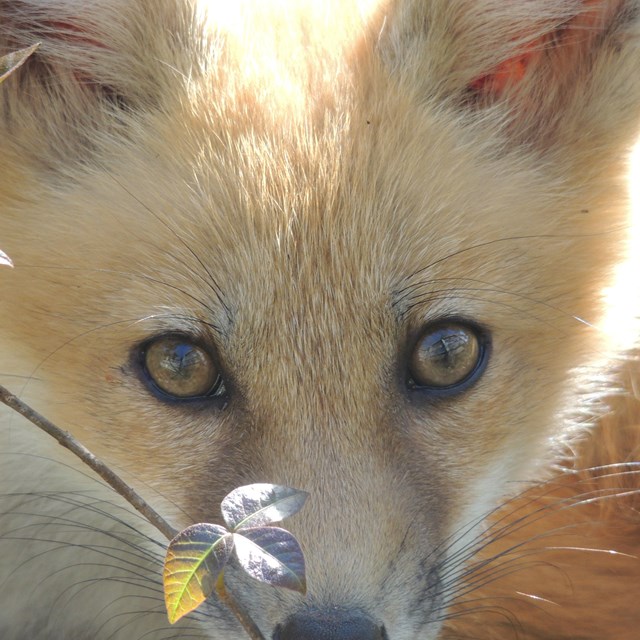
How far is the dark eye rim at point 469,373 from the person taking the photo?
2.69 metres

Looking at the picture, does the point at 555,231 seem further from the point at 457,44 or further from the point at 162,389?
the point at 162,389

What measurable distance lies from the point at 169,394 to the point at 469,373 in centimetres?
83

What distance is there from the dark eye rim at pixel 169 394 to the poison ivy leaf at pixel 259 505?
0.75m

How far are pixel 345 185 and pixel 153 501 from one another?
0.98 metres

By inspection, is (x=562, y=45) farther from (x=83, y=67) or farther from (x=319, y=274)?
(x=83, y=67)

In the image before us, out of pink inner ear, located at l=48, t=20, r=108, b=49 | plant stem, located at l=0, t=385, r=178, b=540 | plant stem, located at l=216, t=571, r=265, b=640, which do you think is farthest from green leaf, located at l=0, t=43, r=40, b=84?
plant stem, located at l=216, t=571, r=265, b=640

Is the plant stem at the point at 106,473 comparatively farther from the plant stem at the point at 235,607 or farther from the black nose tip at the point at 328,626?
the black nose tip at the point at 328,626

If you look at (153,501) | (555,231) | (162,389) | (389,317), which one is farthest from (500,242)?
(153,501)

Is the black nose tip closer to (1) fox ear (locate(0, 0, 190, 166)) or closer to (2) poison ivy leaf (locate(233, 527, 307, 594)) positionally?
(2) poison ivy leaf (locate(233, 527, 307, 594))

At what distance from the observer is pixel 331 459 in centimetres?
248

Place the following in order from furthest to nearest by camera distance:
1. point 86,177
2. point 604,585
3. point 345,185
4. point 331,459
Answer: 1. point 604,585
2. point 86,177
3. point 345,185
4. point 331,459

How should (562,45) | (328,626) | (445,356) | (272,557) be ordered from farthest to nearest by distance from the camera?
(562,45)
(445,356)
(328,626)
(272,557)

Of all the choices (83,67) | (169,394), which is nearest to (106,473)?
(169,394)

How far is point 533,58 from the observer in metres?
3.07
